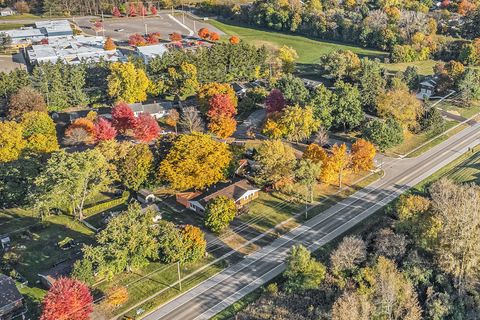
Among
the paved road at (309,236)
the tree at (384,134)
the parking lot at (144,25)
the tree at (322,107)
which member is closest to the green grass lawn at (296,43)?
the parking lot at (144,25)

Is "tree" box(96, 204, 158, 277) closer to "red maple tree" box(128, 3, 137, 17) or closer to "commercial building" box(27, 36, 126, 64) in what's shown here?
"commercial building" box(27, 36, 126, 64)

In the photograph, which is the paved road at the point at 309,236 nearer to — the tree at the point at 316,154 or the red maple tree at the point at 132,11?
the tree at the point at 316,154

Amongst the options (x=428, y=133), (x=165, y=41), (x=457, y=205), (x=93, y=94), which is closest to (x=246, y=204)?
(x=457, y=205)

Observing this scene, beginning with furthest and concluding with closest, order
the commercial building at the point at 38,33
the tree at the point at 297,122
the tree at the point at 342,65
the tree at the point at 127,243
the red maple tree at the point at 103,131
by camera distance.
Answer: the commercial building at the point at 38,33 < the tree at the point at 342,65 < the tree at the point at 297,122 < the red maple tree at the point at 103,131 < the tree at the point at 127,243

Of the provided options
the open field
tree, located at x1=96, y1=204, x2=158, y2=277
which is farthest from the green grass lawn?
tree, located at x1=96, y1=204, x2=158, y2=277

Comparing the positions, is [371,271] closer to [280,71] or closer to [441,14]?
[280,71]

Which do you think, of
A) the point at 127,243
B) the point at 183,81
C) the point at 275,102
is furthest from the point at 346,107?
the point at 127,243
